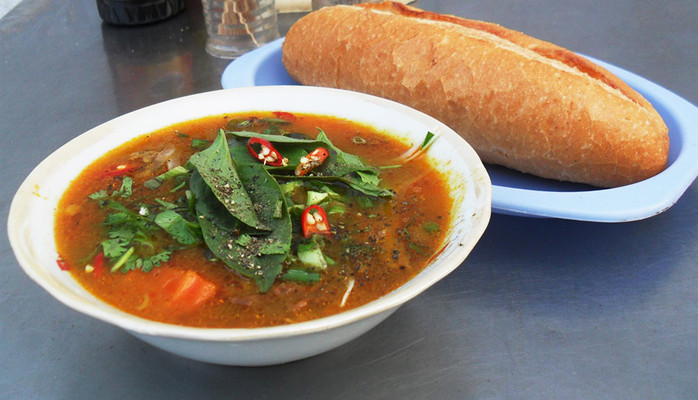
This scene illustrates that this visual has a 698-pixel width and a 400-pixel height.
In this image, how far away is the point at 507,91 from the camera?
224 centimetres

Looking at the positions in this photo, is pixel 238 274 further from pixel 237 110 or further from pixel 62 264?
pixel 237 110

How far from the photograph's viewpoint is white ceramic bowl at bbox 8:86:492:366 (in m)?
1.10

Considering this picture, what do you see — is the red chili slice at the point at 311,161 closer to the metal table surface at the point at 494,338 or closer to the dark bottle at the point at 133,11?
the metal table surface at the point at 494,338

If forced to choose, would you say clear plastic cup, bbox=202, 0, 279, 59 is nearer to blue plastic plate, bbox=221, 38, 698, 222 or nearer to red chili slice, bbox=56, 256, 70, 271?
blue plastic plate, bbox=221, 38, 698, 222

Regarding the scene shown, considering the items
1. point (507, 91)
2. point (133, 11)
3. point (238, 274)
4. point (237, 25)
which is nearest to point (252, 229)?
point (238, 274)

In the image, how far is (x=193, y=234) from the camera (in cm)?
147

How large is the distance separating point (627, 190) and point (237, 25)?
2.78 meters

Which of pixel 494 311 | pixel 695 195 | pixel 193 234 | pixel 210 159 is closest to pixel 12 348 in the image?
pixel 193 234

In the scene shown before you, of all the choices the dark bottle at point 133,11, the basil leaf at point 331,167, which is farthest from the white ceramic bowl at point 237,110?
the dark bottle at point 133,11

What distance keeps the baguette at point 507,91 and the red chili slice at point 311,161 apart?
897 mm

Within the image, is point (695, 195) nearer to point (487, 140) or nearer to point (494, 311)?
point (487, 140)

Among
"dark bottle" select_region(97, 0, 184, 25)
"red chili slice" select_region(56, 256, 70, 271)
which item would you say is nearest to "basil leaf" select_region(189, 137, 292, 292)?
"red chili slice" select_region(56, 256, 70, 271)

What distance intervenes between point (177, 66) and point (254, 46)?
52 cm

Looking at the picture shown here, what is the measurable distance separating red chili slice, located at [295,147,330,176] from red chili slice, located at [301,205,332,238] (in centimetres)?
18
